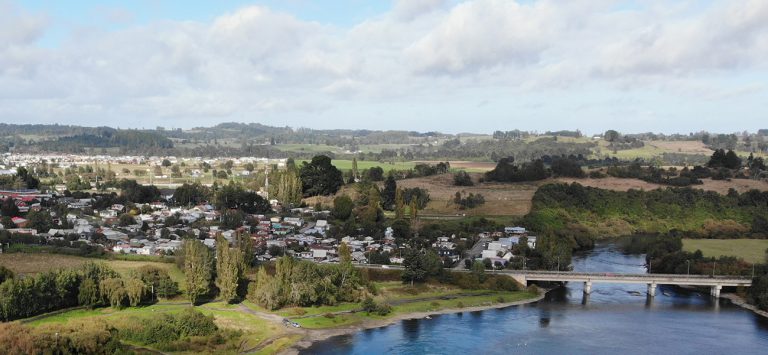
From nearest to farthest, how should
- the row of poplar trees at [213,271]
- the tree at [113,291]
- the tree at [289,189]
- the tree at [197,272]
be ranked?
the tree at [113,291] < the tree at [197,272] < the row of poplar trees at [213,271] < the tree at [289,189]

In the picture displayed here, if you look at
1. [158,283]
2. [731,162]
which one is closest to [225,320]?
[158,283]

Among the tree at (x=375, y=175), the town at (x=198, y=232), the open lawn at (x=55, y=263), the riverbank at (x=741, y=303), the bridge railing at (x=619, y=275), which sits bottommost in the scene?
the riverbank at (x=741, y=303)

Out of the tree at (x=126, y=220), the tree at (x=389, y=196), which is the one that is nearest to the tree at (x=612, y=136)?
the tree at (x=389, y=196)

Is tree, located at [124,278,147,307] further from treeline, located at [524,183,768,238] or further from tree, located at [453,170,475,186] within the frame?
tree, located at [453,170,475,186]

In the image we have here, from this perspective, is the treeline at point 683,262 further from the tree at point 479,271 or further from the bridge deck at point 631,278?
the tree at point 479,271

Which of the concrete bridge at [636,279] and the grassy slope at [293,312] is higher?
the concrete bridge at [636,279]

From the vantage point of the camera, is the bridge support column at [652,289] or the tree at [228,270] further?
the bridge support column at [652,289]

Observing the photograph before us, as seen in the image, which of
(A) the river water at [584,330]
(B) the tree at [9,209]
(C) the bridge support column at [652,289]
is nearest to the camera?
(A) the river water at [584,330]
